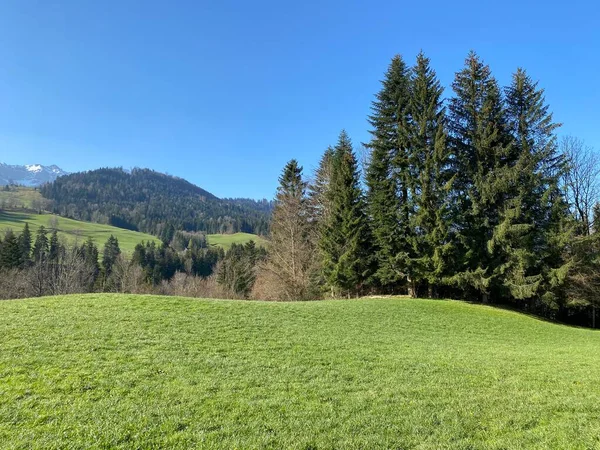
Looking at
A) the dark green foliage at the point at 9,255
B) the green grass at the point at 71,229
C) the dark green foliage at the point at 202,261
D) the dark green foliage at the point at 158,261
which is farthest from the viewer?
the green grass at the point at 71,229

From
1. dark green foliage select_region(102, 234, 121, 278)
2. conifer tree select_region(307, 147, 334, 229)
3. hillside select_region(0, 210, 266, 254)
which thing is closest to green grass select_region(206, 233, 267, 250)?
hillside select_region(0, 210, 266, 254)

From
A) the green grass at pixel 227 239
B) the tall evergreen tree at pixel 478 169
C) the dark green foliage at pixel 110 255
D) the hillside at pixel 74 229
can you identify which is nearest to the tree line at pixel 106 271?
the dark green foliage at pixel 110 255

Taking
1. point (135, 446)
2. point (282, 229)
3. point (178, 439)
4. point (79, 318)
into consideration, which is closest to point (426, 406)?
point (178, 439)

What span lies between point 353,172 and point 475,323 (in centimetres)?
1532

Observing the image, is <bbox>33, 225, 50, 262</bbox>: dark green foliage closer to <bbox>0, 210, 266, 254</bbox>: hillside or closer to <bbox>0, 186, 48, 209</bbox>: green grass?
<bbox>0, 210, 266, 254</bbox>: hillside

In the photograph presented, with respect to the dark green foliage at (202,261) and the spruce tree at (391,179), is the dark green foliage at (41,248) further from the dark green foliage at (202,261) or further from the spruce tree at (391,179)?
the spruce tree at (391,179)

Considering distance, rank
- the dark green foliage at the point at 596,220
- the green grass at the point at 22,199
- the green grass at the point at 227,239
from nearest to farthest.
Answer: the dark green foliage at the point at 596,220, the green grass at the point at 227,239, the green grass at the point at 22,199

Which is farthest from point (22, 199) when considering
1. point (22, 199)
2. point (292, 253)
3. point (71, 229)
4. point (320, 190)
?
point (292, 253)

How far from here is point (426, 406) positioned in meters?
5.99

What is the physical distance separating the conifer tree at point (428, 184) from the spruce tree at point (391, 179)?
2.01ft

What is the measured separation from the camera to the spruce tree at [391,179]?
26.9 m

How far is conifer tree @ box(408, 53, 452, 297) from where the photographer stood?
25.2 meters

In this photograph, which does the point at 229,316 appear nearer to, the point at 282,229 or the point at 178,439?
the point at 178,439

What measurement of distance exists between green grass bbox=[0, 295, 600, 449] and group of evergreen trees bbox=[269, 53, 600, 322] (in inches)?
491
